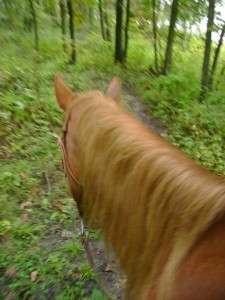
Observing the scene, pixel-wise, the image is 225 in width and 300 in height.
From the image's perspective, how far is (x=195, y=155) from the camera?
512 centimetres

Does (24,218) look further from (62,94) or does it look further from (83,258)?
(62,94)

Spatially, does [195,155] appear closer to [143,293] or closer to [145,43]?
[143,293]

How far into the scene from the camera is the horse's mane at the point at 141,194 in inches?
41.5

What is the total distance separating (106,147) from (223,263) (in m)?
0.62

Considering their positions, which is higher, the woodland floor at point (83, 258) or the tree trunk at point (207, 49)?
the tree trunk at point (207, 49)

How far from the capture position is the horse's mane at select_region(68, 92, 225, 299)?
3.46 ft

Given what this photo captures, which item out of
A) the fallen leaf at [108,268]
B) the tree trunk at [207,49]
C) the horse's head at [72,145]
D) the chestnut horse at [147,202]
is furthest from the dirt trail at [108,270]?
the tree trunk at [207,49]

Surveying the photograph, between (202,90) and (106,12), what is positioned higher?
(106,12)

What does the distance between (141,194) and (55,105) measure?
433 centimetres

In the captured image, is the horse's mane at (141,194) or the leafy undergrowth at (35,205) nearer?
the horse's mane at (141,194)

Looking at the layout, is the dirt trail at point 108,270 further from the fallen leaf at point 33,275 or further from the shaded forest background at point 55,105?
the fallen leaf at point 33,275

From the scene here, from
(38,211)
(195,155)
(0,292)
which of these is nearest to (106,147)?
(0,292)

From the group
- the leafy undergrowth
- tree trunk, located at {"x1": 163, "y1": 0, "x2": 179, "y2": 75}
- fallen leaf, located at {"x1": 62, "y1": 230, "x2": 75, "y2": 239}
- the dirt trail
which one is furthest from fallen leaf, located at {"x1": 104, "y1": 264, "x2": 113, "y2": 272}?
tree trunk, located at {"x1": 163, "y1": 0, "x2": 179, "y2": 75}

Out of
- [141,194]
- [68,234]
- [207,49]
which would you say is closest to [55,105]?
[68,234]
